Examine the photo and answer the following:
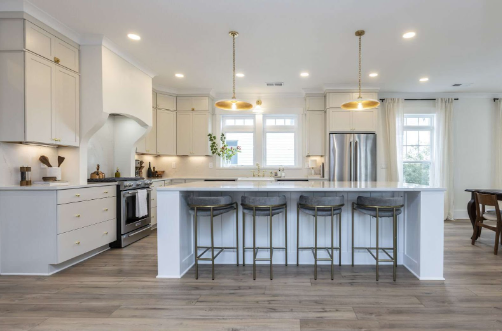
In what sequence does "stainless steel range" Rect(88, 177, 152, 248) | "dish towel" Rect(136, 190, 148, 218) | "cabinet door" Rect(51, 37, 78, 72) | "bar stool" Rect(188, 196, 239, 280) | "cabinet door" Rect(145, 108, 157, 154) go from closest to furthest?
1. "bar stool" Rect(188, 196, 239, 280)
2. "cabinet door" Rect(51, 37, 78, 72)
3. "stainless steel range" Rect(88, 177, 152, 248)
4. "dish towel" Rect(136, 190, 148, 218)
5. "cabinet door" Rect(145, 108, 157, 154)

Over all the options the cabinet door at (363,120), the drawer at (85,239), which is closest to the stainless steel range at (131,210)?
the drawer at (85,239)

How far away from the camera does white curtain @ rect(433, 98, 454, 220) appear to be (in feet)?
18.7

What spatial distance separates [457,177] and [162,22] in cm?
666

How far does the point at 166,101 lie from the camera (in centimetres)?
552

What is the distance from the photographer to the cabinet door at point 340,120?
532 cm

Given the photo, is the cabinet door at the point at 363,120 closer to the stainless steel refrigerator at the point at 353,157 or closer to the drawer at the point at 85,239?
the stainless steel refrigerator at the point at 353,157

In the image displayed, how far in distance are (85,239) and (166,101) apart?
3.27 m

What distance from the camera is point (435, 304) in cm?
216

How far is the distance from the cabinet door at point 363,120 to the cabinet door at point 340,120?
10cm

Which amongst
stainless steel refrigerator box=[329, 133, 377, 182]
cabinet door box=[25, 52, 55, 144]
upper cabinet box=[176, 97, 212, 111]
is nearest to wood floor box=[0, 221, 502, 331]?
cabinet door box=[25, 52, 55, 144]

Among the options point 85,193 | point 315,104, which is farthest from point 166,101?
point 315,104

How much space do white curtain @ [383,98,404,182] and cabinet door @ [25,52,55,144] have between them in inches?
236

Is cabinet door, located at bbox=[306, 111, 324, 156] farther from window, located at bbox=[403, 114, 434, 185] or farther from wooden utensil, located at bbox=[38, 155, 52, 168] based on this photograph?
wooden utensil, located at bbox=[38, 155, 52, 168]

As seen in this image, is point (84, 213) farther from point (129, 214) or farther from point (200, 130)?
point (200, 130)
